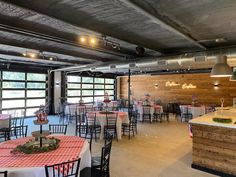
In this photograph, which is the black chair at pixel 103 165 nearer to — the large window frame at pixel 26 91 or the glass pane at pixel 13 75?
the large window frame at pixel 26 91

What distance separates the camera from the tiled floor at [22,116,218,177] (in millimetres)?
4121

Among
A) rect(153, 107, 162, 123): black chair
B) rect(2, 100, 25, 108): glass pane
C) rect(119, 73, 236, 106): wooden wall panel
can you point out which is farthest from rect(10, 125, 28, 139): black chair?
rect(119, 73, 236, 106): wooden wall panel

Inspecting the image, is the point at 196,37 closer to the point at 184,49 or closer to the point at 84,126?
the point at 184,49

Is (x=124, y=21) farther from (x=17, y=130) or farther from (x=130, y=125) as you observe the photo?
(x=17, y=130)

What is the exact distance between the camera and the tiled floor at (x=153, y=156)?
412cm

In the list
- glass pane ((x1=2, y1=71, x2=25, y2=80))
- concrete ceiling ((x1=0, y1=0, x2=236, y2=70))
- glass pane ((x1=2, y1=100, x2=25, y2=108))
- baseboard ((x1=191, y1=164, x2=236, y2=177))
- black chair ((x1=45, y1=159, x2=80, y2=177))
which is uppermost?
concrete ceiling ((x1=0, y1=0, x2=236, y2=70))

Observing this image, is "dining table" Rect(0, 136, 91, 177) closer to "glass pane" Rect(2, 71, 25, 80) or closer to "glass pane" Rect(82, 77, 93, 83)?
"glass pane" Rect(2, 71, 25, 80)

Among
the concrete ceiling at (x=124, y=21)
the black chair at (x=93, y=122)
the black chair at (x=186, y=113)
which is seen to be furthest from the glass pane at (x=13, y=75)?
the black chair at (x=186, y=113)

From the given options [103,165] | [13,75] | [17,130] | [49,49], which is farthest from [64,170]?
[13,75]

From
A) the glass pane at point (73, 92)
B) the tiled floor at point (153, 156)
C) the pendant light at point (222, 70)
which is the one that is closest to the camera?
the tiled floor at point (153, 156)

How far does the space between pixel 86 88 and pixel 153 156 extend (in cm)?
1033

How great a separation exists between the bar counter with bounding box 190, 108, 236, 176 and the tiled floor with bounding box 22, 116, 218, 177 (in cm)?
25

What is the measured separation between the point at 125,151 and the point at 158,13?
3.61 meters

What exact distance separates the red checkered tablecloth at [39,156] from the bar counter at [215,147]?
264 centimetres
